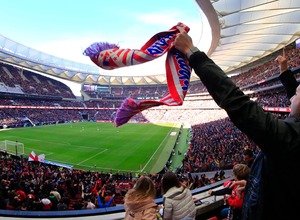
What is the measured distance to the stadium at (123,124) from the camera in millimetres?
10906

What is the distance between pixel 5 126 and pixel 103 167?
1290 inches

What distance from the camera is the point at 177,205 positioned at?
3049 millimetres

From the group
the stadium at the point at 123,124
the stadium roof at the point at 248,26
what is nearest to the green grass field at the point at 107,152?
the stadium at the point at 123,124

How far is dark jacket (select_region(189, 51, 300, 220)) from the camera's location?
1287 mm

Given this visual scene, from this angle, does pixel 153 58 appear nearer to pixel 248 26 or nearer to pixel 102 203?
pixel 102 203

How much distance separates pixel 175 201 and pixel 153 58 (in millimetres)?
1891

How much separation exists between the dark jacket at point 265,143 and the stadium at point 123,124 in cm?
188

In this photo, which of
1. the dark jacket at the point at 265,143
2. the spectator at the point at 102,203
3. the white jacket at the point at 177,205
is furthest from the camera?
the spectator at the point at 102,203

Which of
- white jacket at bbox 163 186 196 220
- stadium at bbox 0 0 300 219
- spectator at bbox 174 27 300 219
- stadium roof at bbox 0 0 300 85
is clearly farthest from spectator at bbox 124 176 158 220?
stadium roof at bbox 0 0 300 85

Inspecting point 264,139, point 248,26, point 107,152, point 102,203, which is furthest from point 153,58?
point 107,152

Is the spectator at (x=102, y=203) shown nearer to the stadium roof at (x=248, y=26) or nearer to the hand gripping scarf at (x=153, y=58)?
the hand gripping scarf at (x=153, y=58)

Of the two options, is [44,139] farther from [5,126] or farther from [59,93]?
[59,93]

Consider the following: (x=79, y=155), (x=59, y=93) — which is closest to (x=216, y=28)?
(x=79, y=155)

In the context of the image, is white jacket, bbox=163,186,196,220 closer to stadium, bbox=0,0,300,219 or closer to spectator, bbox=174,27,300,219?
stadium, bbox=0,0,300,219
